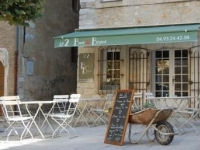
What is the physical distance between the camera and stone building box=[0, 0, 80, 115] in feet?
43.2

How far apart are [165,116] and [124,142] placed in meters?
0.97

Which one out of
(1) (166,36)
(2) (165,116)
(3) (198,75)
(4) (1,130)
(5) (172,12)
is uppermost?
(5) (172,12)

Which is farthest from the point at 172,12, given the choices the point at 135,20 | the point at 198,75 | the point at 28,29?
the point at 28,29

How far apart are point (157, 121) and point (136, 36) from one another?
13.4ft

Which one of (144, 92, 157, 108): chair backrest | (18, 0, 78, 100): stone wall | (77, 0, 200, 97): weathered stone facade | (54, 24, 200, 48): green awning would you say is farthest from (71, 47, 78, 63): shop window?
(144, 92, 157, 108): chair backrest

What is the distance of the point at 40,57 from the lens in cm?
1480

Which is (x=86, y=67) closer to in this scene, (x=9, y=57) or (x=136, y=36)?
(x=9, y=57)

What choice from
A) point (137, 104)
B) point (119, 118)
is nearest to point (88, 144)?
point (119, 118)

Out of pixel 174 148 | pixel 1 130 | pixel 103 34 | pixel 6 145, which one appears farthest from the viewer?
pixel 103 34

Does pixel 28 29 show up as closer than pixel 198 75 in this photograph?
No

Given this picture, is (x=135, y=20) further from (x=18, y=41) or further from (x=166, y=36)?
(x=18, y=41)

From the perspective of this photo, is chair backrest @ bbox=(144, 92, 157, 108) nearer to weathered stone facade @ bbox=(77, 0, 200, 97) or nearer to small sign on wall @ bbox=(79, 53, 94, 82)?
weathered stone facade @ bbox=(77, 0, 200, 97)

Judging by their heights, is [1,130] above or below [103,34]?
below

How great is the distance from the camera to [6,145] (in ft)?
23.9
